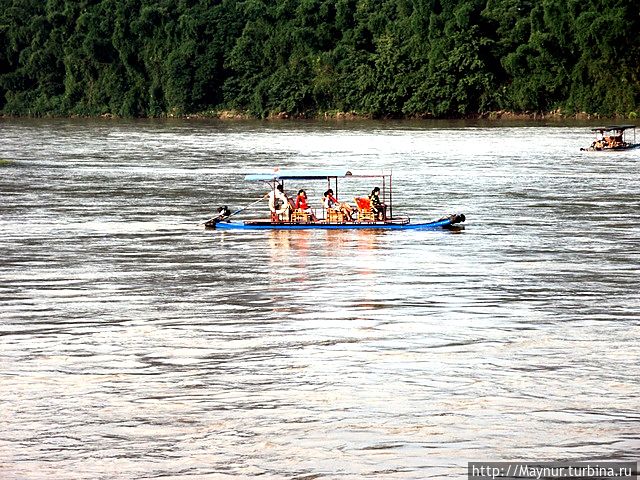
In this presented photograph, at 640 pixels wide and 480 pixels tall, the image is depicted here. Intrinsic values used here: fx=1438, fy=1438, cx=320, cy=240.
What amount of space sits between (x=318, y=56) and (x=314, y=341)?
83.0 metres

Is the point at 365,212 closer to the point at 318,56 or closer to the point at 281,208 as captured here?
the point at 281,208

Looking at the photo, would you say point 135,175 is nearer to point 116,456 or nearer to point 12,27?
point 116,456

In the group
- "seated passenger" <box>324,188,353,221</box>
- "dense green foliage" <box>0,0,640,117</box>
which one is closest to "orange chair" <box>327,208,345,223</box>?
"seated passenger" <box>324,188,353,221</box>

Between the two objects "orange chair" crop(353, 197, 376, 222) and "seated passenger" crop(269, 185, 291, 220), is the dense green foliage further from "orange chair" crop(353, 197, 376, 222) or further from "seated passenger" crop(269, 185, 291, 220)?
"orange chair" crop(353, 197, 376, 222)

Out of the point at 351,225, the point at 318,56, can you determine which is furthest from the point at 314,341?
the point at 318,56

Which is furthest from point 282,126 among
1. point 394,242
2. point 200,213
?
point 394,242

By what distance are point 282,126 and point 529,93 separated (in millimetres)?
14723

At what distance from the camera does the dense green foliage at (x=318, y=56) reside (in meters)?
A: 82.7

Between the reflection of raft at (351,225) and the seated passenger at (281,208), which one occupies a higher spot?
the seated passenger at (281,208)

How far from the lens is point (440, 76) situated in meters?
88.0

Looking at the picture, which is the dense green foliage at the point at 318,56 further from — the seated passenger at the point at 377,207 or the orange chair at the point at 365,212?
the orange chair at the point at 365,212

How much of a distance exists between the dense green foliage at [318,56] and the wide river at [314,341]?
51010 mm

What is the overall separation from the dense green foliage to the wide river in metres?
51.0

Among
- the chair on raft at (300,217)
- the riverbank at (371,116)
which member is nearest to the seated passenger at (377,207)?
the chair on raft at (300,217)
